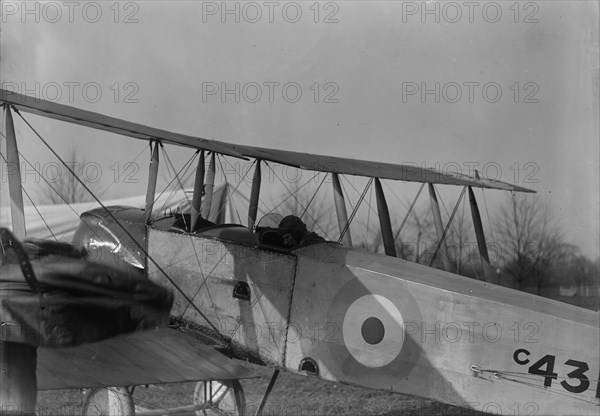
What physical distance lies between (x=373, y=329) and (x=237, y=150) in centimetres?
173

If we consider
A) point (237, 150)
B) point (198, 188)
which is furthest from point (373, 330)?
point (237, 150)

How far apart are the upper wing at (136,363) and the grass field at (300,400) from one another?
1.34 meters

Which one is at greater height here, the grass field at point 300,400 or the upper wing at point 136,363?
the upper wing at point 136,363

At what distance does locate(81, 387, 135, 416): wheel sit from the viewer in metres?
4.19

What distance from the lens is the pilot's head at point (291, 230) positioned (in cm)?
473

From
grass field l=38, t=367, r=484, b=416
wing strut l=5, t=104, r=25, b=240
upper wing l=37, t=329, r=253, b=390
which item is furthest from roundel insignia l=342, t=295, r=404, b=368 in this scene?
wing strut l=5, t=104, r=25, b=240

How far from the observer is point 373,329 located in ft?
14.6

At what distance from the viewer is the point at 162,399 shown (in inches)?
239

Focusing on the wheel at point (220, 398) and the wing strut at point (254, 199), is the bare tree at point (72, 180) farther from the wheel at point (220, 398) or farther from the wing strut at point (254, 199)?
the wheel at point (220, 398)

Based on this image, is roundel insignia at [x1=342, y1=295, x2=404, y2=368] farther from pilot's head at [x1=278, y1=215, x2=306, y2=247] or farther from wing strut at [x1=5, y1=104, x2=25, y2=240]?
wing strut at [x1=5, y1=104, x2=25, y2=240]

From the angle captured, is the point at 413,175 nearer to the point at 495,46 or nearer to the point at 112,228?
the point at 495,46

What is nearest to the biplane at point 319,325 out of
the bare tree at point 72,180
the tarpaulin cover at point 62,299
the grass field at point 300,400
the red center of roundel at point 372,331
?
the red center of roundel at point 372,331

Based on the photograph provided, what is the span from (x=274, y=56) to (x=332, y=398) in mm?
3896

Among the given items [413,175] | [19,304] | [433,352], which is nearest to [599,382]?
[433,352]
